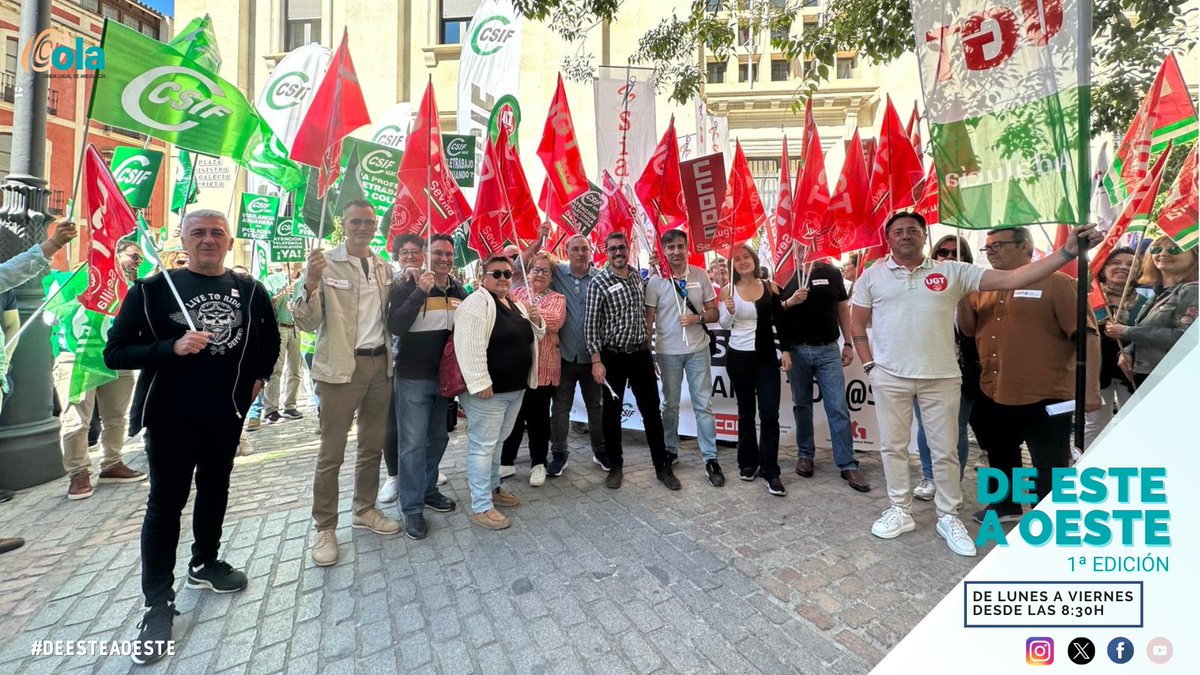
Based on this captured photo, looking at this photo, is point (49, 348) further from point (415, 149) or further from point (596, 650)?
point (596, 650)

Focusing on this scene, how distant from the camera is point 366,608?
2.78 m

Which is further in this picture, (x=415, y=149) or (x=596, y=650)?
(x=415, y=149)

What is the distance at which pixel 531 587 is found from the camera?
2.96m

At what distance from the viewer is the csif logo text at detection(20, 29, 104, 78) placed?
4.20 metres

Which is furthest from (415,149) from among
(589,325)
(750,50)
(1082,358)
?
(750,50)

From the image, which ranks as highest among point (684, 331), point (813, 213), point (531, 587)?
point (813, 213)

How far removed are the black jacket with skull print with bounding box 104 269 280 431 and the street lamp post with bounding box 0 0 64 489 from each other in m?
2.91

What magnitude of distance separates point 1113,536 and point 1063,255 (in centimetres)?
145

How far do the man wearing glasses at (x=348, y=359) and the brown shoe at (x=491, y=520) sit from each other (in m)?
0.58

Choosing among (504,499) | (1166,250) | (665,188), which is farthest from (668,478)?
(1166,250)

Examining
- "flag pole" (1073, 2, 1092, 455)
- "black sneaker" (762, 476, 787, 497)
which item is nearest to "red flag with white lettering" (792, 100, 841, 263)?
"black sneaker" (762, 476, 787, 497)

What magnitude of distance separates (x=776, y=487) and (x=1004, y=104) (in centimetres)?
304

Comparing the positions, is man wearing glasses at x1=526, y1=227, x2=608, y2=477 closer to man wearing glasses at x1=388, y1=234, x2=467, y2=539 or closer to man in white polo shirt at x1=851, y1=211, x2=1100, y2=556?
man wearing glasses at x1=388, y1=234, x2=467, y2=539

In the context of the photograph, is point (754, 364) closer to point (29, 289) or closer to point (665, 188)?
point (665, 188)
